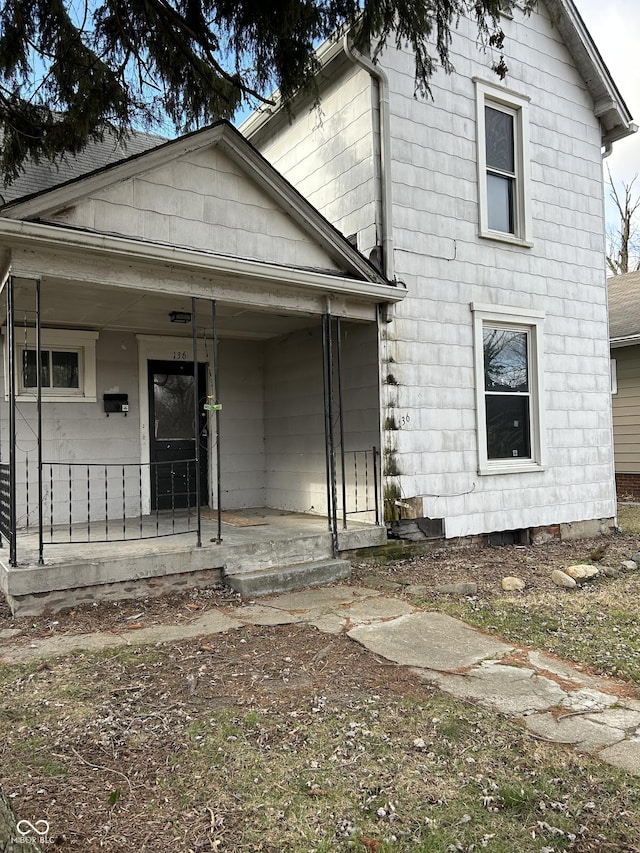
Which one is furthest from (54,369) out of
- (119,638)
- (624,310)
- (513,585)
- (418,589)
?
(624,310)

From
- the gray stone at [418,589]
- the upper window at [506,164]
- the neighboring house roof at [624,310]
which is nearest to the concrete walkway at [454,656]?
the gray stone at [418,589]

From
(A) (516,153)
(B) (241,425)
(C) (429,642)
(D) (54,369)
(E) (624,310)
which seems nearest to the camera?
(C) (429,642)

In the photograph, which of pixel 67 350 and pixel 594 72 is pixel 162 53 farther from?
pixel 594 72

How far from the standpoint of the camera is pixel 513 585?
5.68m

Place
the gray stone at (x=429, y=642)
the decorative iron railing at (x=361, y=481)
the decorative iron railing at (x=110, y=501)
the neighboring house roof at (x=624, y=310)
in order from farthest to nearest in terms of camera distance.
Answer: the neighboring house roof at (x=624, y=310)
the decorative iron railing at (x=361, y=481)
the decorative iron railing at (x=110, y=501)
the gray stone at (x=429, y=642)

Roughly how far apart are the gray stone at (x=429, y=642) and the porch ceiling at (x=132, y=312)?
3267 mm

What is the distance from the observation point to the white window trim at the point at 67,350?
6.87 metres

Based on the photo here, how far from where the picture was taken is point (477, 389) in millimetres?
7598

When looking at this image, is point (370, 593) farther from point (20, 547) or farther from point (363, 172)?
point (363, 172)

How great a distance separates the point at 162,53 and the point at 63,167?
7.55 feet

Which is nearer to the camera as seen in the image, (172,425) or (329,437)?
(329,437)

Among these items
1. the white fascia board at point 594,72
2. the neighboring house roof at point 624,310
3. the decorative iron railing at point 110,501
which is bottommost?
the decorative iron railing at point 110,501

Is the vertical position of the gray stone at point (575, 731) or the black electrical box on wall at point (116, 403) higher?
the black electrical box on wall at point (116, 403)

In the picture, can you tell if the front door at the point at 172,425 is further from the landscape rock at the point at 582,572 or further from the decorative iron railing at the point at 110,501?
the landscape rock at the point at 582,572
